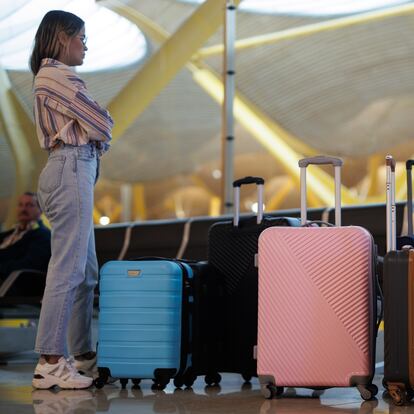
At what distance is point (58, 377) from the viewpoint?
3.93m

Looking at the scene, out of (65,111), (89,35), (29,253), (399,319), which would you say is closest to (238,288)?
(399,319)

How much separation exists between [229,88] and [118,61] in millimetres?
1460

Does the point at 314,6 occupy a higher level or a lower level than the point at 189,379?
higher

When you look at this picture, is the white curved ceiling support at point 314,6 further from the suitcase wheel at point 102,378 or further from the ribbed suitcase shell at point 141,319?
the suitcase wheel at point 102,378

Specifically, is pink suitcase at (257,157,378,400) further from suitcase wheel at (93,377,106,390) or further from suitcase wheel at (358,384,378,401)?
suitcase wheel at (93,377,106,390)

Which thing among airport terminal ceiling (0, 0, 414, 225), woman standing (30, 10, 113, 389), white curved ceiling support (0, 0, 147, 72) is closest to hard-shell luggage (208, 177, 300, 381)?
woman standing (30, 10, 113, 389)

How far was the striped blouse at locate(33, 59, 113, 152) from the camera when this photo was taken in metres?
3.98

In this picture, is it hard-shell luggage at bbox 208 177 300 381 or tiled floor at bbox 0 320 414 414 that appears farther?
hard-shell luggage at bbox 208 177 300 381

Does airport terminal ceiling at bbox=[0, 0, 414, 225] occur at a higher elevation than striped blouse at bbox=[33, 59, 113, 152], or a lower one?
higher

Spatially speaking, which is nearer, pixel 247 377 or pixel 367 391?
pixel 367 391

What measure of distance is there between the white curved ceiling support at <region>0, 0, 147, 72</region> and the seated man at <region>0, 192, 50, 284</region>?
2347 mm

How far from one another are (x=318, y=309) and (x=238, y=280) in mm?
670

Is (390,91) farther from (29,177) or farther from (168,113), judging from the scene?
(29,177)

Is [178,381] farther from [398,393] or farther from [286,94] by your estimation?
[286,94]
